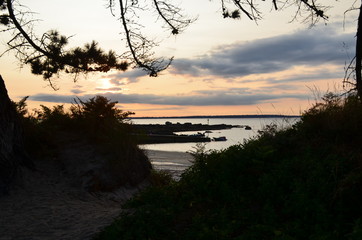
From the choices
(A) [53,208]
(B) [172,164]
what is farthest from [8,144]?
(B) [172,164]

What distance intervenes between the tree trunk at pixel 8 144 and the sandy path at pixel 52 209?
0.40 metres

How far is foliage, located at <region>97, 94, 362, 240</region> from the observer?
6492 mm

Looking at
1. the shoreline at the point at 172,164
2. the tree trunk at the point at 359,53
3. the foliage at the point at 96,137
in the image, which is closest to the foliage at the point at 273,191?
the tree trunk at the point at 359,53

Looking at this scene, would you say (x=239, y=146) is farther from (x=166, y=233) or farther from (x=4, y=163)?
(x=4, y=163)

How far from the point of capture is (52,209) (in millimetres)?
9656

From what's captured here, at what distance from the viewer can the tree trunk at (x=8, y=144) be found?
35.6 ft

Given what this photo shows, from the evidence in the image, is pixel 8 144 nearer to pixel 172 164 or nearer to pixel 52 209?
pixel 52 209

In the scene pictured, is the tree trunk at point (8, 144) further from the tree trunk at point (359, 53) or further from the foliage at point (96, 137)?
the tree trunk at point (359, 53)

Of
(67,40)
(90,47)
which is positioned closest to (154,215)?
(90,47)

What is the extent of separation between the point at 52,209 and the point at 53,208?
0.09 m

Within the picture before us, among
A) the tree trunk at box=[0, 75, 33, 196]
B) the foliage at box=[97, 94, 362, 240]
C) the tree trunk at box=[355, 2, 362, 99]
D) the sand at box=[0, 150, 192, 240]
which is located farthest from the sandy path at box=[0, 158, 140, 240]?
the tree trunk at box=[355, 2, 362, 99]

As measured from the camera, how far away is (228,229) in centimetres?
644

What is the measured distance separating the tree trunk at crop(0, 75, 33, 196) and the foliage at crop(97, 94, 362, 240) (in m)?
4.51

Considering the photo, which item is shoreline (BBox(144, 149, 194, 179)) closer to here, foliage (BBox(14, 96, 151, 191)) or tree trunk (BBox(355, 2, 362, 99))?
foliage (BBox(14, 96, 151, 191))
